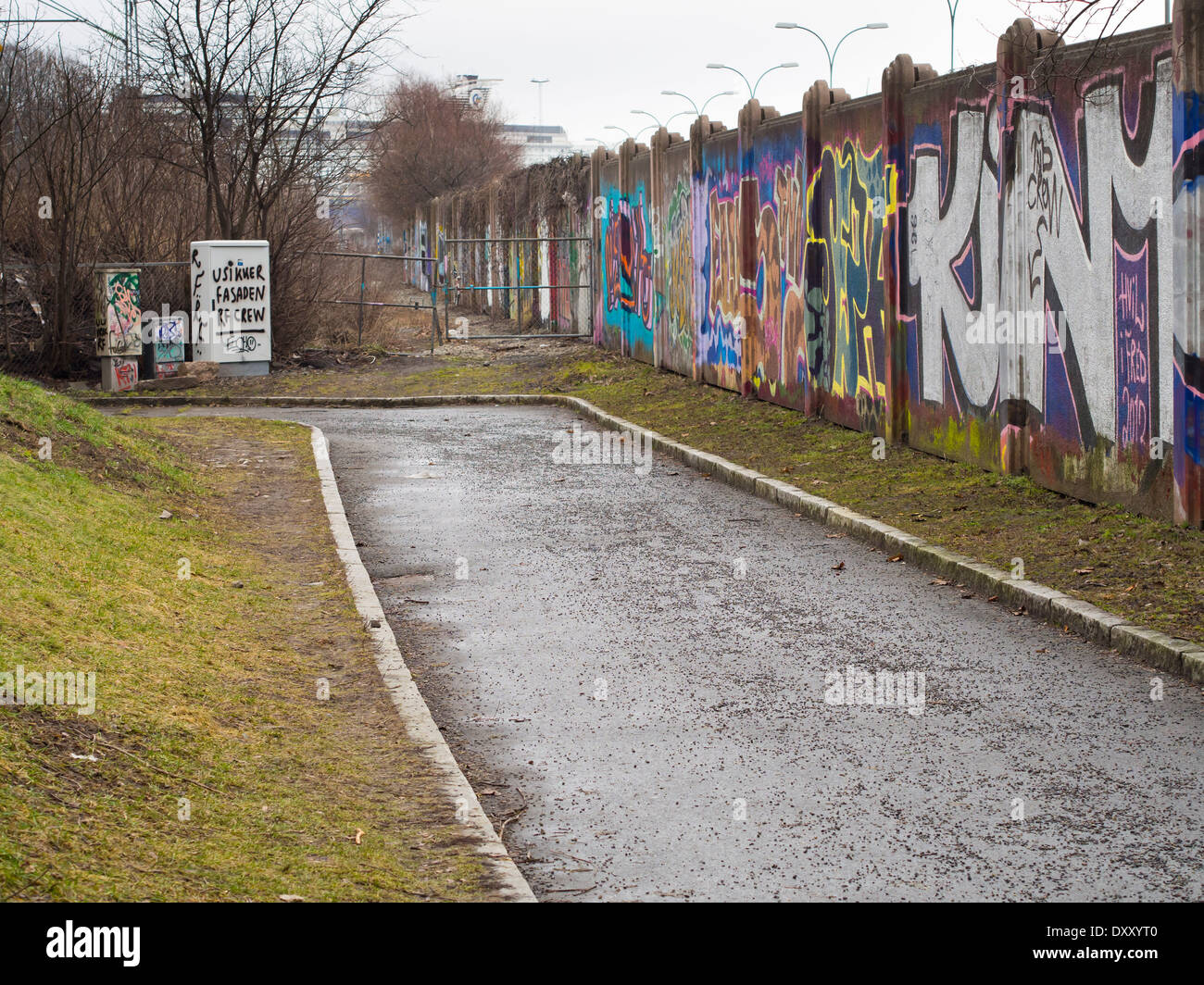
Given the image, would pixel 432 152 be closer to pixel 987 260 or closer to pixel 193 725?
pixel 987 260

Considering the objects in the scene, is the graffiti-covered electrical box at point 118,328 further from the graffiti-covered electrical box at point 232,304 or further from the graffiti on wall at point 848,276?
the graffiti on wall at point 848,276

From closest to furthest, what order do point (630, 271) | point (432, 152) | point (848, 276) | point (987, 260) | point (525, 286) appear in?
point (987, 260)
point (848, 276)
point (630, 271)
point (525, 286)
point (432, 152)

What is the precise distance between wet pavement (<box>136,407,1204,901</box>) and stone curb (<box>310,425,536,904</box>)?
115 millimetres

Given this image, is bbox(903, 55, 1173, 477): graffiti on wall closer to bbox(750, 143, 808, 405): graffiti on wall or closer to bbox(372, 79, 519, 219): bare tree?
bbox(750, 143, 808, 405): graffiti on wall

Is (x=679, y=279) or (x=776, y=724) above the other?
(x=679, y=279)

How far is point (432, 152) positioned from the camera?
67188mm

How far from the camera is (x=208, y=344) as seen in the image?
22688 millimetres

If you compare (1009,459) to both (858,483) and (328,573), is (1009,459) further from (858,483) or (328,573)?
(328,573)

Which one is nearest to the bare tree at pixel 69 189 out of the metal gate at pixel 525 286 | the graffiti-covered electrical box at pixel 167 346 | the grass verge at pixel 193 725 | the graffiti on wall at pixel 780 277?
the graffiti-covered electrical box at pixel 167 346

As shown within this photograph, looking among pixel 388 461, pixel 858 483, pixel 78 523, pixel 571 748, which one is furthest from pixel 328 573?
pixel 388 461

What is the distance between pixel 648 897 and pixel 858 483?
775 centimetres

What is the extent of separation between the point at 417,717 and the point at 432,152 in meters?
63.8

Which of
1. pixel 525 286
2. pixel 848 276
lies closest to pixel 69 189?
pixel 525 286

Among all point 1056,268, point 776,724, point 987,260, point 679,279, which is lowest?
point 776,724
